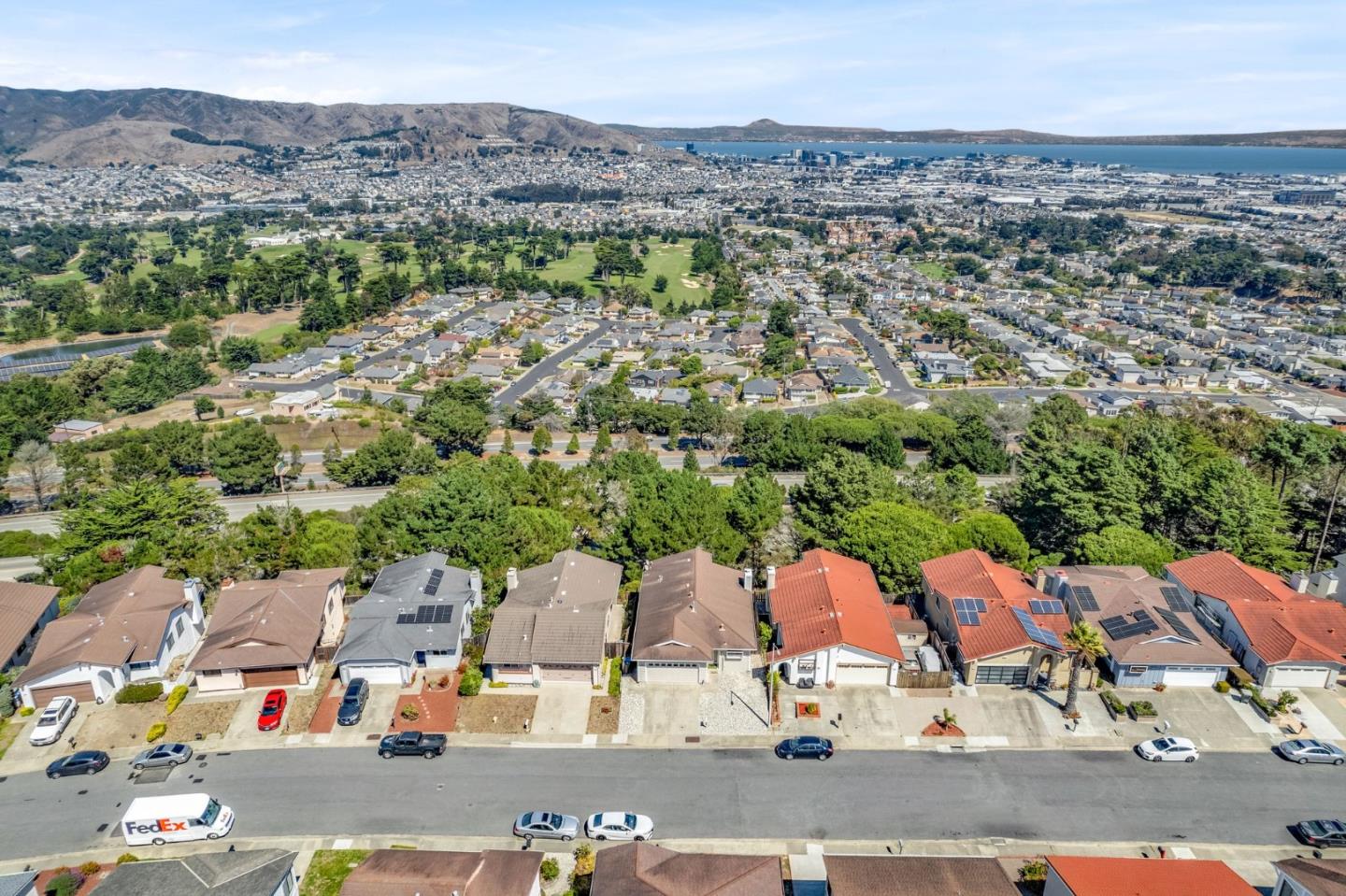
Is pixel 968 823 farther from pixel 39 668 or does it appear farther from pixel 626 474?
pixel 39 668

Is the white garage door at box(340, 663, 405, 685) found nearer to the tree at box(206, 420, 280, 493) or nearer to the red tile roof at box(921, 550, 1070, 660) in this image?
the red tile roof at box(921, 550, 1070, 660)

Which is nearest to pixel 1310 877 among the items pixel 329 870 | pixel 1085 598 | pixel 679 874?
pixel 1085 598

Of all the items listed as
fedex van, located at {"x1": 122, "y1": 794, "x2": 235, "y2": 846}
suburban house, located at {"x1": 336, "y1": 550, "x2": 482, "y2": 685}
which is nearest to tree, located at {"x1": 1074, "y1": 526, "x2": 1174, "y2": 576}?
suburban house, located at {"x1": 336, "y1": 550, "x2": 482, "y2": 685}

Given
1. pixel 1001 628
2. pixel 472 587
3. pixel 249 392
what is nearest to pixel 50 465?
pixel 249 392

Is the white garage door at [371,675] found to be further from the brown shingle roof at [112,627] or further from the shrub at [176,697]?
the brown shingle roof at [112,627]

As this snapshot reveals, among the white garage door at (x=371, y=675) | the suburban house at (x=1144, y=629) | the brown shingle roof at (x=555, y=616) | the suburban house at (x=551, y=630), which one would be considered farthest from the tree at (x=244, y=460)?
the suburban house at (x=1144, y=629)

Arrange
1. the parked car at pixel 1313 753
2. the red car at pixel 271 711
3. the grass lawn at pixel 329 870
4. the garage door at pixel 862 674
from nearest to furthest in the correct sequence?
the grass lawn at pixel 329 870 → the parked car at pixel 1313 753 → the red car at pixel 271 711 → the garage door at pixel 862 674

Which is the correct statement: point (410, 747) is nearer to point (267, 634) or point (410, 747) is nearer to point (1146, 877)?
point (267, 634)
